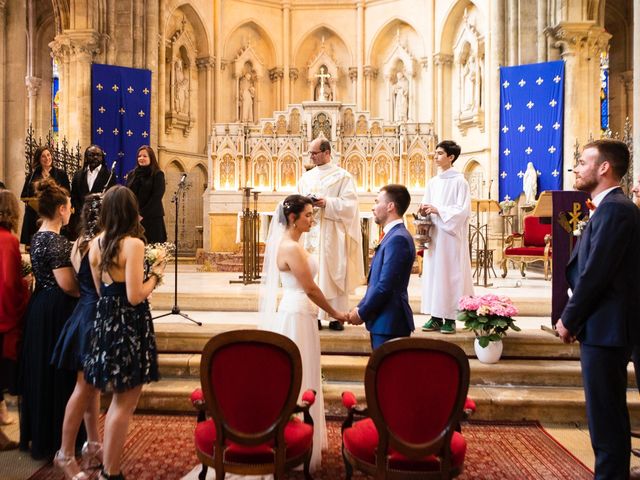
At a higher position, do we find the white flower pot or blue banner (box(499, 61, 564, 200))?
blue banner (box(499, 61, 564, 200))

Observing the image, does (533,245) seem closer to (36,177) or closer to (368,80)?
(36,177)

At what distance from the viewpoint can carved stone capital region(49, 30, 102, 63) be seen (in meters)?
12.2

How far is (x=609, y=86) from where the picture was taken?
16.0 meters

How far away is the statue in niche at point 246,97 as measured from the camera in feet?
55.3

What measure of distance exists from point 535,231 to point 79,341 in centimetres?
764

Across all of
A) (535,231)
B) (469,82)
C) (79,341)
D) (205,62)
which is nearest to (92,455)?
(79,341)

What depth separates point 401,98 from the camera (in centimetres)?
1694

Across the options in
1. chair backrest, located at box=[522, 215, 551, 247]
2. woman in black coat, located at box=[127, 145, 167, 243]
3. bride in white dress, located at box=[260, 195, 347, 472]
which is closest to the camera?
bride in white dress, located at box=[260, 195, 347, 472]

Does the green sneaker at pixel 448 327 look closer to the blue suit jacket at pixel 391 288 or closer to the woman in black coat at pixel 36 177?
the blue suit jacket at pixel 391 288

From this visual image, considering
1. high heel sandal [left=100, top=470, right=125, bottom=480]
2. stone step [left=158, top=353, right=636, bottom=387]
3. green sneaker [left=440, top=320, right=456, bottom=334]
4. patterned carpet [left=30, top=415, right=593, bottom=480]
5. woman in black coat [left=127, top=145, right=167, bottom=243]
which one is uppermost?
woman in black coat [left=127, top=145, right=167, bottom=243]

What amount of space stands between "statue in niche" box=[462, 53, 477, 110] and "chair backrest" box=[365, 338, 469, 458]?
13.4 m

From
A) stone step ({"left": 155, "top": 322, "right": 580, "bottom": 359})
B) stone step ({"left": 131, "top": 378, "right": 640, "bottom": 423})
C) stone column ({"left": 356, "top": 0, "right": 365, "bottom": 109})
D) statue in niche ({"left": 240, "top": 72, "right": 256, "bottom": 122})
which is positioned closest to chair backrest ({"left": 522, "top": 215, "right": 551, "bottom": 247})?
stone step ({"left": 155, "top": 322, "right": 580, "bottom": 359})

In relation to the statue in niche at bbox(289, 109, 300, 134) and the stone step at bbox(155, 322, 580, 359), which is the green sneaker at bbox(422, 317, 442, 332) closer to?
the stone step at bbox(155, 322, 580, 359)

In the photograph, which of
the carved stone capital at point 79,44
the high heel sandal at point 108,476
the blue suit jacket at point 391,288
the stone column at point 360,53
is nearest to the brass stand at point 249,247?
the blue suit jacket at point 391,288
